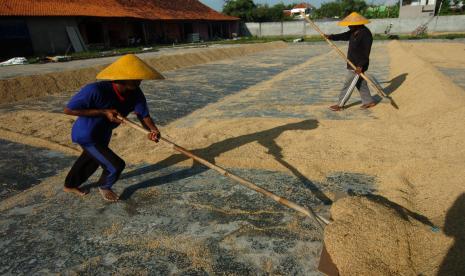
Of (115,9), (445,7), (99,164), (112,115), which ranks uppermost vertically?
(115,9)

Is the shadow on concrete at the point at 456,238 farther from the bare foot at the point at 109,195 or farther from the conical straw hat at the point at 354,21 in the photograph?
the conical straw hat at the point at 354,21

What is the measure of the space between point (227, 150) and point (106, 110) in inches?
72.2

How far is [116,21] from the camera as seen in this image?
22.5 meters

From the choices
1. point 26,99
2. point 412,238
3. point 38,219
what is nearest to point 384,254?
point 412,238

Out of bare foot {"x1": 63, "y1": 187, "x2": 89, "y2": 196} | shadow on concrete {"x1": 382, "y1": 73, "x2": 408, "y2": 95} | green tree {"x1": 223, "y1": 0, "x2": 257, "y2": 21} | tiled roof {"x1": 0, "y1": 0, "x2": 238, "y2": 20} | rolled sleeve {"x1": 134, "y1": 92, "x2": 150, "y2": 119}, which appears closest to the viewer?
rolled sleeve {"x1": 134, "y1": 92, "x2": 150, "y2": 119}

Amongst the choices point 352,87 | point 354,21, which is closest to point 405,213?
point 352,87

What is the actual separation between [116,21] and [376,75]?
18.8 metres

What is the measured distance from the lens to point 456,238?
230 centimetres

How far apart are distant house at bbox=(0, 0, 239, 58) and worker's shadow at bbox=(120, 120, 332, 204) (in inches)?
639

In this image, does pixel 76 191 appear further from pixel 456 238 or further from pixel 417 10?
pixel 417 10

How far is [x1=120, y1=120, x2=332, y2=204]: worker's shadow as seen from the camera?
11.1 ft

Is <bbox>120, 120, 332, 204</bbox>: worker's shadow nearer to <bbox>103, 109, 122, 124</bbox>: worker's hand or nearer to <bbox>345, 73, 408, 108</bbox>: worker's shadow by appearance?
<bbox>103, 109, 122, 124</bbox>: worker's hand

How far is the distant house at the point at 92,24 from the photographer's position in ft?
54.1

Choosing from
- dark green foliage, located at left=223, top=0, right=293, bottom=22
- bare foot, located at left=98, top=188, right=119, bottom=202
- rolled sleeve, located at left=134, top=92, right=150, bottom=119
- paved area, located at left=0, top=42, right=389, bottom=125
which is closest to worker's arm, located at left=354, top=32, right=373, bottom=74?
paved area, located at left=0, top=42, right=389, bottom=125
